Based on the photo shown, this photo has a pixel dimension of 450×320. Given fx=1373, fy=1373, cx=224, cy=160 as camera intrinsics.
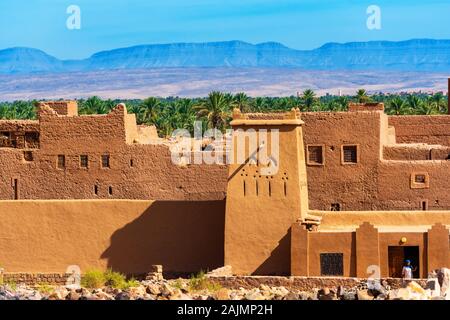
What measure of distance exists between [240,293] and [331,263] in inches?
148

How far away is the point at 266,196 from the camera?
112 feet

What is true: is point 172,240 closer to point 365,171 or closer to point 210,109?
point 365,171

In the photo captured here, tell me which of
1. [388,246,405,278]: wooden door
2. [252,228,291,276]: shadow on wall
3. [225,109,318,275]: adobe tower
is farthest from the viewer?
[225,109,318,275]: adobe tower

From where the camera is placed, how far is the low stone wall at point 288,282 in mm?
32125

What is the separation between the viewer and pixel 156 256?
36188mm

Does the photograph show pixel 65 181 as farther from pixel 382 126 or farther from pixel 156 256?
pixel 382 126

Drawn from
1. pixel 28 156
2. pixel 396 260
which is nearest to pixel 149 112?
pixel 28 156

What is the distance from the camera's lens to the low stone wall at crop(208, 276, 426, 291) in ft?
105

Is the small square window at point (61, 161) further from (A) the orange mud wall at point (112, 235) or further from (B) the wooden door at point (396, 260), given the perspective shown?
(B) the wooden door at point (396, 260)

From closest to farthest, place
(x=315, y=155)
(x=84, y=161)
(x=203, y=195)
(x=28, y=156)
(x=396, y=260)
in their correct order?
(x=396, y=260)
(x=315, y=155)
(x=203, y=195)
(x=84, y=161)
(x=28, y=156)

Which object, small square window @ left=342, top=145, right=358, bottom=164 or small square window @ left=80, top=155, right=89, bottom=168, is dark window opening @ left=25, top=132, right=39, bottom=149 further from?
small square window @ left=342, top=145, right=358, bottom=164

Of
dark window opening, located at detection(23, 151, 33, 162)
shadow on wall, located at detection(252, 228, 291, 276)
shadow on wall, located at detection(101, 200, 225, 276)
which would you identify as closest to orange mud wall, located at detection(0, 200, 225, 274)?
shadow on wall, located at detection(101, 200, 225, 276)

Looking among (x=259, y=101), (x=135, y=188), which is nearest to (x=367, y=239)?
(x=135, y=188)

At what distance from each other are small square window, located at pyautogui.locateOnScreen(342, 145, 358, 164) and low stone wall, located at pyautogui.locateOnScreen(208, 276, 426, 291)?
724cm
